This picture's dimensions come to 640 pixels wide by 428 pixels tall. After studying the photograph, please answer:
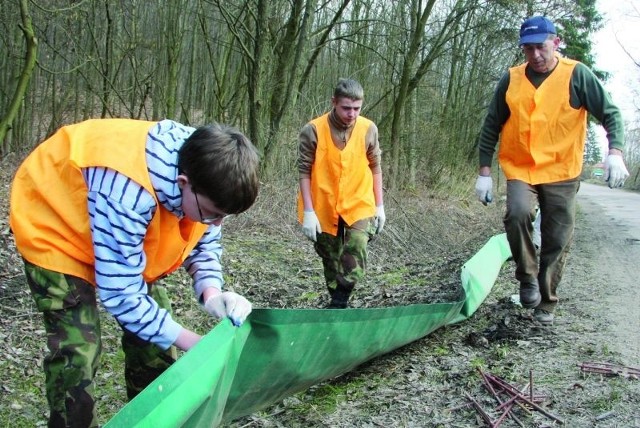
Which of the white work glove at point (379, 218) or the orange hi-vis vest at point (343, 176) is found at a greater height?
the orange hi-vis vest at point (343, 176)

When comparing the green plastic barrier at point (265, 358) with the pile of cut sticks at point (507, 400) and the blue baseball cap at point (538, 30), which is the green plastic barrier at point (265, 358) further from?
the blue baseball cap at point (538, 30)

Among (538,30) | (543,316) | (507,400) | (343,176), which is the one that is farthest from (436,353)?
(538,30)

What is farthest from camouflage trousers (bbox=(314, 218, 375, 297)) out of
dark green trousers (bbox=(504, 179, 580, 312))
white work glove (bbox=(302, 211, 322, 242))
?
dark green trousers (bbox=(504, 179, 580, 312))

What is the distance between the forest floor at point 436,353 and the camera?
A: 9.20 ft

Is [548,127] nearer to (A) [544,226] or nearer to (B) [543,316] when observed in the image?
(A) [544,226]

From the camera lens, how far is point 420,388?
305 cm

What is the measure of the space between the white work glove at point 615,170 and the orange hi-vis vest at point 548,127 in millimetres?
248

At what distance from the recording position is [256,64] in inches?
354

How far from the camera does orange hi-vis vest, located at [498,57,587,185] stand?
380 centimetres

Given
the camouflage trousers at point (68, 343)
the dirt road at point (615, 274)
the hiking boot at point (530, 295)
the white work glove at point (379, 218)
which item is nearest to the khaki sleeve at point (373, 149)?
the white work glove at point (379, 218)

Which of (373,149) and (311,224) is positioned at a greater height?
(373,149)

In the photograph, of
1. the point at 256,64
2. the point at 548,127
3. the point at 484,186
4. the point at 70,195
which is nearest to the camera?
the point at 70,195

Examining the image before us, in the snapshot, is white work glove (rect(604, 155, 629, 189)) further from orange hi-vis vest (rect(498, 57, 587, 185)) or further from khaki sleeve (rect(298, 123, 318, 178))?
khaki sleeve (rect(298, 123, 318, 178))

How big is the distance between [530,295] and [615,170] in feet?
3.19
